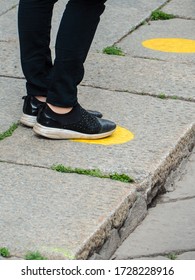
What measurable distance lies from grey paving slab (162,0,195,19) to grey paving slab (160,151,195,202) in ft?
7.14

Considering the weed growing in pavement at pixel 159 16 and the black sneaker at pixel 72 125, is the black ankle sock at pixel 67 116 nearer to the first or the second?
the black sneaker at pixel 72 125

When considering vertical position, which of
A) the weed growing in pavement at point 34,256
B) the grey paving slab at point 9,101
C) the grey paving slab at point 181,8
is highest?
the weed growing in pavement at point 34,256

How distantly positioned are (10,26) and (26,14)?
1864mm

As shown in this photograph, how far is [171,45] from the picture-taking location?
19.8 feet

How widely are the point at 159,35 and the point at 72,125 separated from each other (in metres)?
1.89

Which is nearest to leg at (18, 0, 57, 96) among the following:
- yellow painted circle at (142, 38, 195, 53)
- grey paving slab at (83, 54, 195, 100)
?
grey paving slab at (83, 54, 195, 100)

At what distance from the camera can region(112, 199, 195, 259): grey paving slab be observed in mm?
3887

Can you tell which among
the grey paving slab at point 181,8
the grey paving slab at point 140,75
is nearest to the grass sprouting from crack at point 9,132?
the grey paving slab at point 140,75

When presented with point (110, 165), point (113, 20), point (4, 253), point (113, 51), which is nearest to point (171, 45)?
point (113, 51)

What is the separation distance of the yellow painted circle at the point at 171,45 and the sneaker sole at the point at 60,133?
1490 mm

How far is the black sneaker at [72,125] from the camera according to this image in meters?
4.52

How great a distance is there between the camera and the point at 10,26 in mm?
6297

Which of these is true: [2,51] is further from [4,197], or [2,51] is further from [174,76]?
[4,197]
